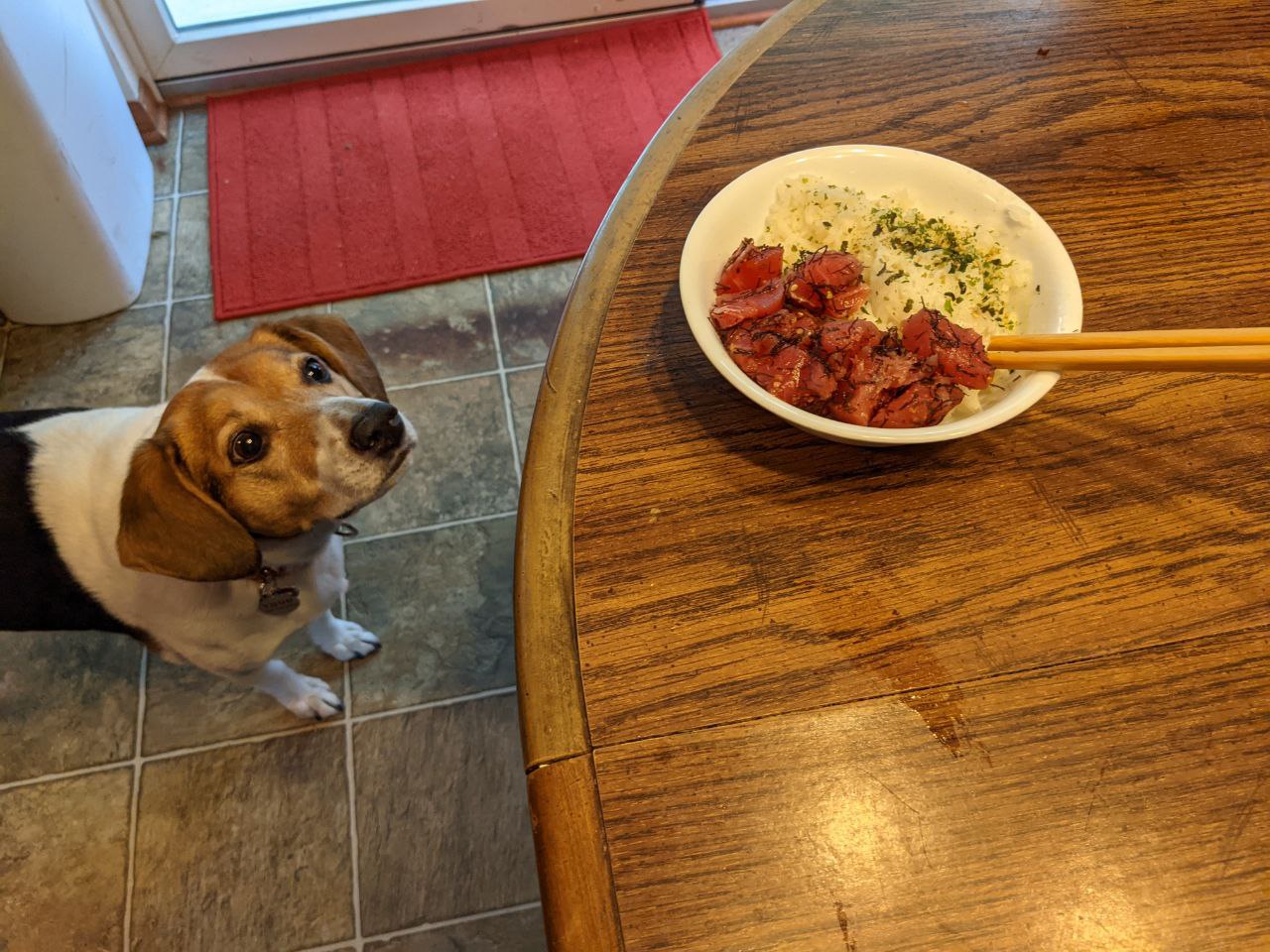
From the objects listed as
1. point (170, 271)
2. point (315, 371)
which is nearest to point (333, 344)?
→ point (315, 371)

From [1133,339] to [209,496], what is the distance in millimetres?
1101

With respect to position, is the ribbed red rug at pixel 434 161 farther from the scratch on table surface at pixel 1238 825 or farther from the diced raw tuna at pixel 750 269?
the scratch on table surface at pixel 1238 825

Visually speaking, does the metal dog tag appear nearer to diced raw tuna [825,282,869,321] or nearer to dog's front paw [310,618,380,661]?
dog's front paw [310,618,380,661]

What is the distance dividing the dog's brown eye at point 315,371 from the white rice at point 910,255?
0.74 metres

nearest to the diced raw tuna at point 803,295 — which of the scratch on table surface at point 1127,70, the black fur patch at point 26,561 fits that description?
the scratch on table surface at point 1127,70

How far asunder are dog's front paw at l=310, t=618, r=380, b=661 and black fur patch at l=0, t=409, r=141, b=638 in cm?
43

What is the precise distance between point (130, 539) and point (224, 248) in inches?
59.1

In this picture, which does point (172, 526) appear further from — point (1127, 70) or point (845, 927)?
point (1127, 70)

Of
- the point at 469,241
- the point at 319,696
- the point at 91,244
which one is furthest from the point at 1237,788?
the point at 91,244

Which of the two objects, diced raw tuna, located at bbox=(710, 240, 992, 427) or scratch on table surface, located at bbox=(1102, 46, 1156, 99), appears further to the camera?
scratch on table surface, located at bbox=(1102, 46, 1156, 99)

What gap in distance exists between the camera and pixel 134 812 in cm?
170

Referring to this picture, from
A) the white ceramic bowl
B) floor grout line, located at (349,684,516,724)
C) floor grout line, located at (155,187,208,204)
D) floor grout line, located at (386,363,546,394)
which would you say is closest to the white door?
floor grout line, located at (155,187,208,204)

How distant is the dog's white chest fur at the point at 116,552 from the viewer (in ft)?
4.34

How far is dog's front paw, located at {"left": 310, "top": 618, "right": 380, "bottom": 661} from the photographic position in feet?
5.86
